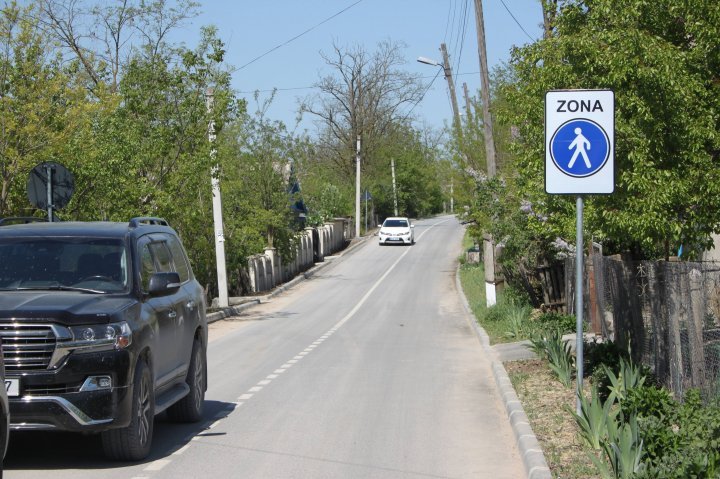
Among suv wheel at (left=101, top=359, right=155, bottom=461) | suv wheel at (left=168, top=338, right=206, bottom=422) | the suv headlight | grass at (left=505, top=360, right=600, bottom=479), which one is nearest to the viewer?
the suv headlight

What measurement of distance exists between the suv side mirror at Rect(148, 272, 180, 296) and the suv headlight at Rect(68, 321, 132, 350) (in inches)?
32.1

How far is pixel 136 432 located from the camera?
8641 mm

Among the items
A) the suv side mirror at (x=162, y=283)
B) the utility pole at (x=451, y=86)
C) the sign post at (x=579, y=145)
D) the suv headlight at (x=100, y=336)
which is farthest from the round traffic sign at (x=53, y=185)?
the utility pole at (x=451, y=86)

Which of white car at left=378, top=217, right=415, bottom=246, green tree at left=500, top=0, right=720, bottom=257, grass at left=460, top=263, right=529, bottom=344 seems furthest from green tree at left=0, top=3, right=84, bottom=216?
white car at left=378, top=217, right=415, bottom=246

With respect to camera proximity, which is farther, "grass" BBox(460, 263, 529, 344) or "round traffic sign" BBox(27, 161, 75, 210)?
"grass" BBox(460, 263, 529, 344)

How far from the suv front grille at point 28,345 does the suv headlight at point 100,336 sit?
0.51 feet

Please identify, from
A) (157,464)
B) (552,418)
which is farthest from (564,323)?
(157,464)

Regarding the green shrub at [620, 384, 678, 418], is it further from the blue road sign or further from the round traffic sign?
the round traffic sign

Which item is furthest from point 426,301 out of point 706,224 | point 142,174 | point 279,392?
point 706,224

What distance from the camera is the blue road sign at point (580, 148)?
9.56 metres

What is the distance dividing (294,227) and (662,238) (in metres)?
37.0

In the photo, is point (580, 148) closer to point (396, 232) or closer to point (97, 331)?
point (97, 331)

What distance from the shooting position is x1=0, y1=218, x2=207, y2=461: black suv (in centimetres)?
805

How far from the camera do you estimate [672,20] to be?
37.7 ft
